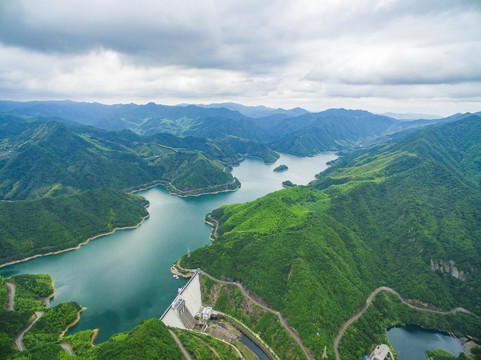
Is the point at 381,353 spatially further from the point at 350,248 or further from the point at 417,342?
the point at 350,248

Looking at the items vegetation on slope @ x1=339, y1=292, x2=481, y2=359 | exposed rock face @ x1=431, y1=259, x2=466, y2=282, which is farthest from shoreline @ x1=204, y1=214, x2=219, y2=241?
exposed rock face @ x1=431, y1=259, x2=466, y2=282

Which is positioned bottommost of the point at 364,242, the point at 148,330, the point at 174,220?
the point at 174,220

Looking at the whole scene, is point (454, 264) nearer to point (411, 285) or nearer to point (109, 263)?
point (411, 285)

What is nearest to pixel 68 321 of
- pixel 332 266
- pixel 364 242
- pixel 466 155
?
pixel 332 266

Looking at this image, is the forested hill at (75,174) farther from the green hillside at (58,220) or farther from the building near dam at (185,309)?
the building near dam at (185,309)

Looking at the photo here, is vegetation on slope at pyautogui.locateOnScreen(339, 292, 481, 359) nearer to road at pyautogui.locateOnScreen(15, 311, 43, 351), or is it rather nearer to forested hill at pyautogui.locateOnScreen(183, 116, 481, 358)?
forested hill at pyautogui.locateOnScreen(183, 116, 481, 358)

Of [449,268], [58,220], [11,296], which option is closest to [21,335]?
[11,296]
